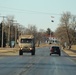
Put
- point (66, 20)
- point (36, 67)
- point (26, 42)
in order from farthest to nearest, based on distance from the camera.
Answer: point (66, 20) → point (26, 42) → point (36, 67)

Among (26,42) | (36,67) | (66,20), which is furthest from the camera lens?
(66,20)

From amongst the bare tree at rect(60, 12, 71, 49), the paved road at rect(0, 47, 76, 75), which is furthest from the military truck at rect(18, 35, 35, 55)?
the bare tree at rect(60, 12, 71, 49)

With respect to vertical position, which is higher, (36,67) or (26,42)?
(26,42)

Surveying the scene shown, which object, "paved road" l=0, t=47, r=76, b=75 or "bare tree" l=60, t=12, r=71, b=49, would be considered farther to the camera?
"bare tree" l=60, t=12, r=71, b=49

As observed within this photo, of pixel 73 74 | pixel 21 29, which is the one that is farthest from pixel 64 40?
pixel 73 74

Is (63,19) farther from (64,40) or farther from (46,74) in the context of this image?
(46,74)

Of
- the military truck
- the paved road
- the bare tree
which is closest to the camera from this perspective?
the paved road

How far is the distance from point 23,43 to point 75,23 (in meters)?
74.7

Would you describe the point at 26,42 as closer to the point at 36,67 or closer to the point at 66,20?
the point at 36,67

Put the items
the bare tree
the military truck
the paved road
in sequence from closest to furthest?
the paved road, the military truck, the bare tree

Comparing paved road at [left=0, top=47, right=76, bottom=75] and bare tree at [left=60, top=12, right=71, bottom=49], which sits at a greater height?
bare tree at [left=60, top=12, right=71, bottom=49]

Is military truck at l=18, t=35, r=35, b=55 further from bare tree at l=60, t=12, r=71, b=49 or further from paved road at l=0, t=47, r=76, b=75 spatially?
bare tree at l=60, t=12, r=71, b=49

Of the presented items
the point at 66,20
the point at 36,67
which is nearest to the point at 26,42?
the point at 36,67

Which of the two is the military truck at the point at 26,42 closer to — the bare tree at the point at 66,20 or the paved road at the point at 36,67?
the paved road at the point at 36,67
